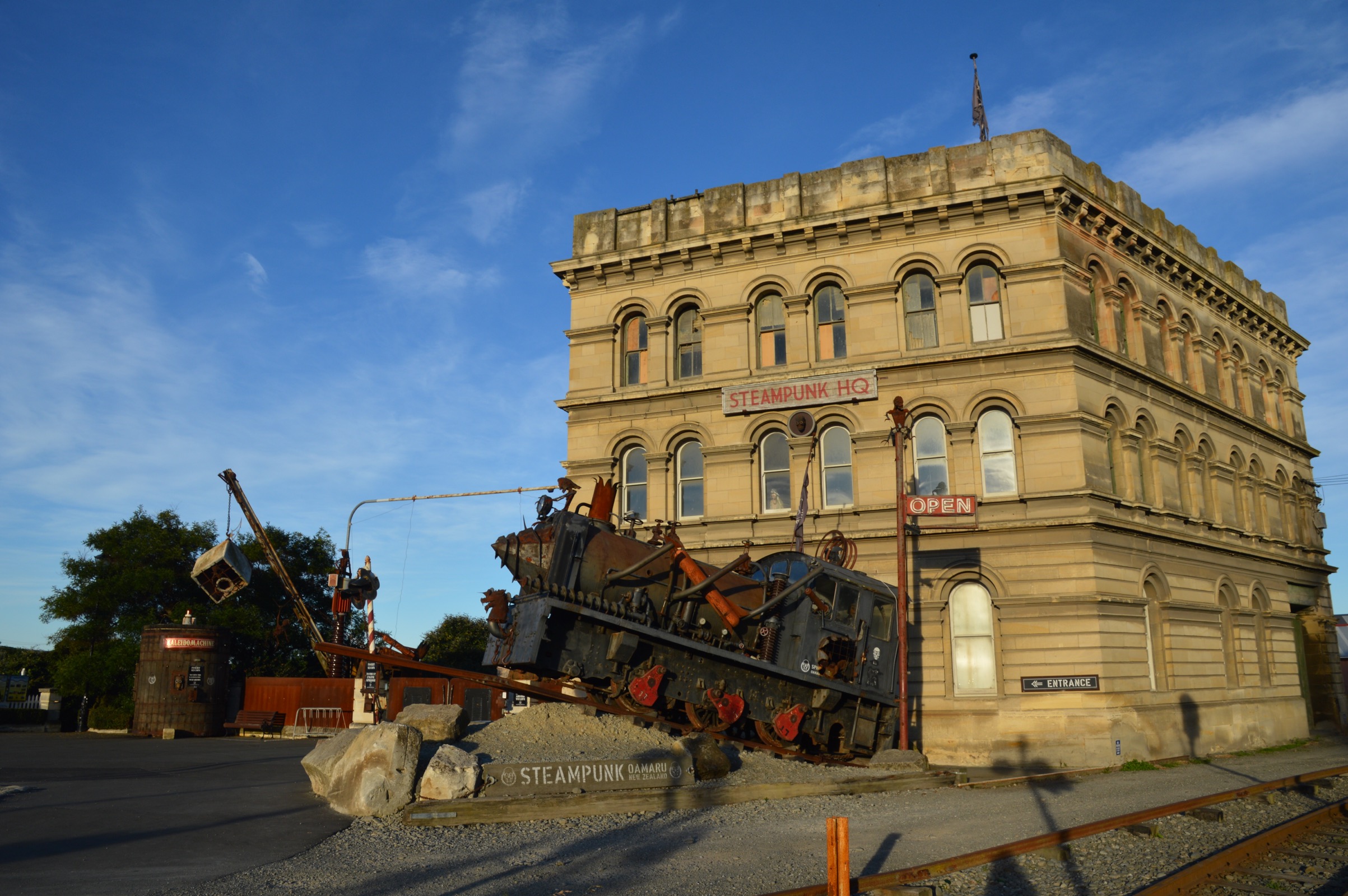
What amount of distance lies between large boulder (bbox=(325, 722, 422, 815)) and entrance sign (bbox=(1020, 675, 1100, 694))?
14.3m

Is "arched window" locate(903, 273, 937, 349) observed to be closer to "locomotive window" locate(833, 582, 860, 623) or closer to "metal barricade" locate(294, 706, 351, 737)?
"locomotive window" locate(833, 582, 860, 623)

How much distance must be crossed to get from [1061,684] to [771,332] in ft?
37.7

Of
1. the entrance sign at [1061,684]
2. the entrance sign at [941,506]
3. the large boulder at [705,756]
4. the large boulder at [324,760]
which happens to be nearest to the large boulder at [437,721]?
the large boulder at [324,760]

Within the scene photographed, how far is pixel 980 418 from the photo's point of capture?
77.3ft

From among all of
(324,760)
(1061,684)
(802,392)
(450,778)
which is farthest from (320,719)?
(1061,684)

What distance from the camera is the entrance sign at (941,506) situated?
68.2 feet

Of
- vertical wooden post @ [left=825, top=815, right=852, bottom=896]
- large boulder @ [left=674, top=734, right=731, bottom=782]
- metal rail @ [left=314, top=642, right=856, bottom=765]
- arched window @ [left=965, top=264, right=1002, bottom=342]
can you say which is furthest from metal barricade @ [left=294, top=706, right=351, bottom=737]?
vertical wooden post @ [left=825, top=815, right=852, bottom=896]

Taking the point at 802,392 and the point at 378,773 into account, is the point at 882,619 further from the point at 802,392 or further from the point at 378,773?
the point at 378,773

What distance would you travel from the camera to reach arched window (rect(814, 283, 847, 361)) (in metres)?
25.5

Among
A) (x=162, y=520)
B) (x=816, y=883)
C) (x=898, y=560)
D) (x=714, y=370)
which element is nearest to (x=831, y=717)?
(x=898, y=560)

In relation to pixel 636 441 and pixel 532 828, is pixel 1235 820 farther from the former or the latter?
pixel 636 441

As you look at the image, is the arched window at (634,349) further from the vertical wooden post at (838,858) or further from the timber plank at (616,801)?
the vertical wooden post at (838,858)

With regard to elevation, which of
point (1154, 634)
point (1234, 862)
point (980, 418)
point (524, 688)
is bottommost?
point (1234, 862)

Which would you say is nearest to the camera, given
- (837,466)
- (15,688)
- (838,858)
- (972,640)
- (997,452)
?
(838,858)
